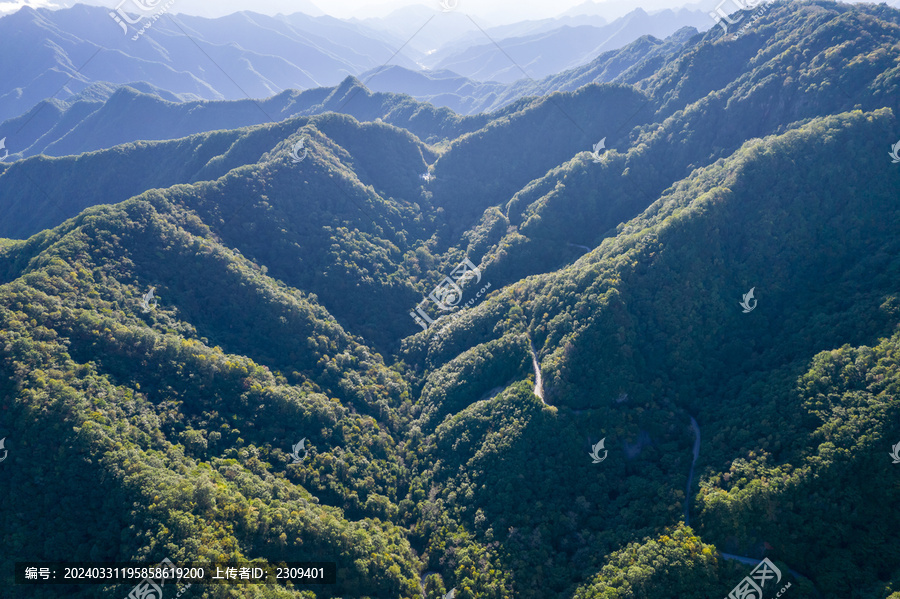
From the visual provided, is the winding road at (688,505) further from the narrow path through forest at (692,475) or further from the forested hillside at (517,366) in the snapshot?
the forested hillside at (517,366)

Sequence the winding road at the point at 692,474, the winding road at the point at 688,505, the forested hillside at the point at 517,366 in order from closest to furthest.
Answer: the forested hillside at the point at 517,366 < the winding road at the point at 688,505 < the winding road at the point at 692,474

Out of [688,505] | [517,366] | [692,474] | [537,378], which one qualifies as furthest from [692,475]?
[517,366]

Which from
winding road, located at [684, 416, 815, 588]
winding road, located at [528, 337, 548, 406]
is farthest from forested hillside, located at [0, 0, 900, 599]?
winding road, located at [528, 337, 548, 406]

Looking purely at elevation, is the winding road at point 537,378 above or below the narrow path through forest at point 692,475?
above

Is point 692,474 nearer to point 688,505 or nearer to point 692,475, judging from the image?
point 692,475

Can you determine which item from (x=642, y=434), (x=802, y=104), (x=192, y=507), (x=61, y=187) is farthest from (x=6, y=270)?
(x=802, y=104)

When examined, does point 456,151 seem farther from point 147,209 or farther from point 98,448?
point 98,448

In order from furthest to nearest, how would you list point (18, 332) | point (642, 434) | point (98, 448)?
point (642, 434), point (18, 332), point (98, 448)

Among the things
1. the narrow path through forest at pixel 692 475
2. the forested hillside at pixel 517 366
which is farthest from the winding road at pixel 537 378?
Result: the narrow path through forest at pixel 692 475

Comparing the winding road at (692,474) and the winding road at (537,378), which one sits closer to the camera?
the winding road at (692,474)
